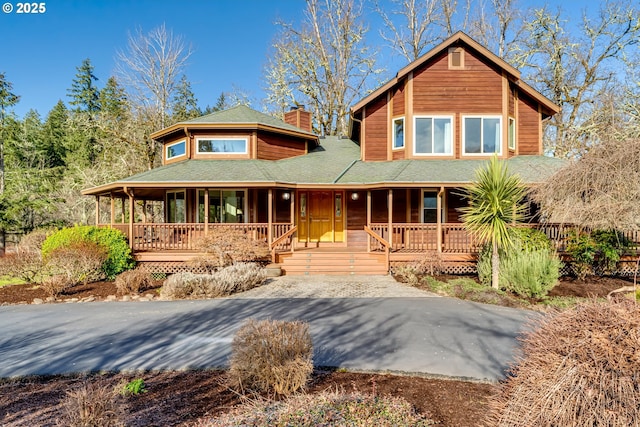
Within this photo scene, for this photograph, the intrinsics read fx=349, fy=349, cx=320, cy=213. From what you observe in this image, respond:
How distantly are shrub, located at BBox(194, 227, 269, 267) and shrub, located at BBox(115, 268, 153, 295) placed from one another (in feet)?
6.67

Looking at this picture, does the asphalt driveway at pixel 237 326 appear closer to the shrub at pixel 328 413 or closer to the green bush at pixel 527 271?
the shrub at pixel 328 413

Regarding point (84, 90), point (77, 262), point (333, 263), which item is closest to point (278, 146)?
point (333, 263)

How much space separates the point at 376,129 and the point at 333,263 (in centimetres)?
668

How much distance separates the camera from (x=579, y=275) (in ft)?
36.6

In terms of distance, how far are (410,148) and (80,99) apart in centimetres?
4571

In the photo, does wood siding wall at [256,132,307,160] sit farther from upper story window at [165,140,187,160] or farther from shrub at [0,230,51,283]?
shrub at [0,230,51,283]

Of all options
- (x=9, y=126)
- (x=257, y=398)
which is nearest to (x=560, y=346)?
(x=257, y=398)

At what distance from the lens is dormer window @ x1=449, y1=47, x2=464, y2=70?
14.7m

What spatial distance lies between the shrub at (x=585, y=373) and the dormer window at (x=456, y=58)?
47.4 feet

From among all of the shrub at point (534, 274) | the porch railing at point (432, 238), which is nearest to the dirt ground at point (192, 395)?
the shrub at point (534, 274)

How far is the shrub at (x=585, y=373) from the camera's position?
2.20 metres

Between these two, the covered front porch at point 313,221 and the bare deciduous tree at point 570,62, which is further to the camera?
the bare deciduous tree at point 570,62

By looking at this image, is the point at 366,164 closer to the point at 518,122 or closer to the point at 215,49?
the point at 518,122

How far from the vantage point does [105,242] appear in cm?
1136
